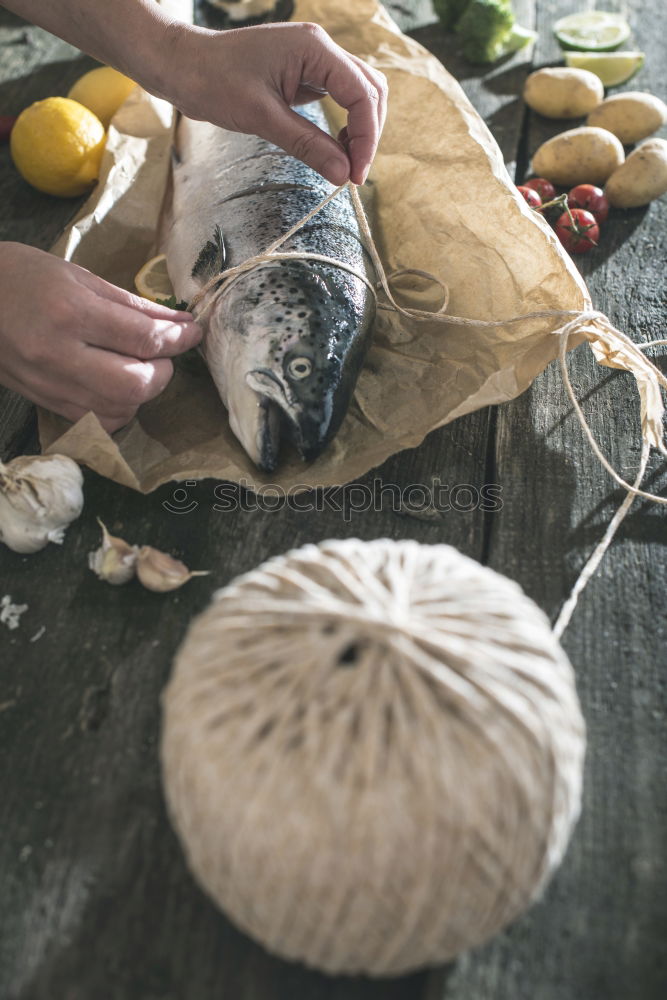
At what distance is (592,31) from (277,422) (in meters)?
1.72

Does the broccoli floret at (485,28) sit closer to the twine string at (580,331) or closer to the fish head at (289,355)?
the twine string at (580,331)

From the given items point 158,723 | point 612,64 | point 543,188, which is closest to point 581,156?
point 543,188

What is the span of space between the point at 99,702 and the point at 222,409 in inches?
23.4

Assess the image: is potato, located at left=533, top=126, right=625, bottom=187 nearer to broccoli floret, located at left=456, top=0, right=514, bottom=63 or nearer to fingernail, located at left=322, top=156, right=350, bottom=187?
broccoli floret, located at left=456, top=0, right=514, bottom=63

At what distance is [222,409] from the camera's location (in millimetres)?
1479

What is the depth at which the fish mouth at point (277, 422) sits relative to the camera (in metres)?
1.31

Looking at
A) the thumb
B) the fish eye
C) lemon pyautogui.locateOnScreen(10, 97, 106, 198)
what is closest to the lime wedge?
the thumb

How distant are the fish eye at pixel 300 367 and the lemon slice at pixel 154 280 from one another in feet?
1.44

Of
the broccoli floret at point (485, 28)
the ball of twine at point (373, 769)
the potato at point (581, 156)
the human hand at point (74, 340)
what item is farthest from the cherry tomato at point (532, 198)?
the ball of twine at point (373, 769)

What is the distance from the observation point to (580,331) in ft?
4.58

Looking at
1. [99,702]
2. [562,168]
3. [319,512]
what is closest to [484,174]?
[562,168]

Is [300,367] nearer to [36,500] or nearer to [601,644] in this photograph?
[36,500]

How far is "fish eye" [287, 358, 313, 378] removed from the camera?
1322 mm

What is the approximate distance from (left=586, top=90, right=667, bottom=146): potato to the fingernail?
0.91 meters
